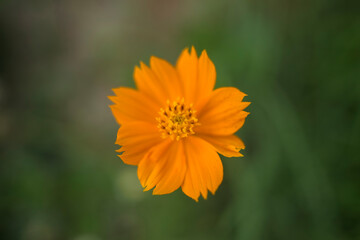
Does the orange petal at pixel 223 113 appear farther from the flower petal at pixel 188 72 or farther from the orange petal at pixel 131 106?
the orange petal at pixel 131 106

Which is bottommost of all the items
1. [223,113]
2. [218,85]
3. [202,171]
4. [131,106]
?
[202,171]

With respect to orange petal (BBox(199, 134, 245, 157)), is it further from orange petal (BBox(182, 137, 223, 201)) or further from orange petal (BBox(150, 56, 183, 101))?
orange petal (BBox(150, 56, 183, 101))

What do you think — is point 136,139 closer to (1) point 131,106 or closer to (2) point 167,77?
(1) point 131,106

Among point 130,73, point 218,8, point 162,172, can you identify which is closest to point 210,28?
point 218,8

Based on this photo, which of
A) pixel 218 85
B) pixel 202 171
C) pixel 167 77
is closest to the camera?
pixel 202 171

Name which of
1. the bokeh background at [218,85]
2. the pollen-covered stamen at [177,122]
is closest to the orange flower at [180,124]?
the pollen-covered stamen at [177,122]

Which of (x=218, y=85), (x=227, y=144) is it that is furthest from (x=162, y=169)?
(x=218, y=85)

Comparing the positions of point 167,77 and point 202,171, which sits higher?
point 167,77
